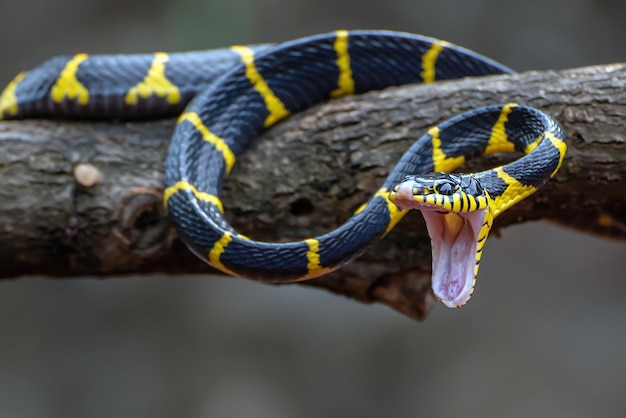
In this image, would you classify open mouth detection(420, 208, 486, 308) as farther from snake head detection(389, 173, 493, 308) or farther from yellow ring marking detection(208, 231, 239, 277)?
yellow ring marking detection(208, 231, 239, 277)

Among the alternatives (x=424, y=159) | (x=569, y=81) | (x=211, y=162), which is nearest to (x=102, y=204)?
(x=211, y=162)

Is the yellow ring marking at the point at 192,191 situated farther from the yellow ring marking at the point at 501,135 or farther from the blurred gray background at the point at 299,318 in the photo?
the blurred gray background at the point at 299,318

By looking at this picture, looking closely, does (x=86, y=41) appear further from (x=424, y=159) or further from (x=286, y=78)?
(x=424, y=159)

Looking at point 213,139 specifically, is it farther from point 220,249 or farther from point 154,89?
point 220,249

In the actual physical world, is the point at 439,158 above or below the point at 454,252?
above

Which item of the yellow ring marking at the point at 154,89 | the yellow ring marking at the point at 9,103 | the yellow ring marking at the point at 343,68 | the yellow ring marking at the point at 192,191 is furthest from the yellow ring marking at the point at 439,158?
the yellow ring marking at the point at 9,103

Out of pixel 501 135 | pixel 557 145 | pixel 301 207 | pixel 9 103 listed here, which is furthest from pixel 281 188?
pixel 9 103

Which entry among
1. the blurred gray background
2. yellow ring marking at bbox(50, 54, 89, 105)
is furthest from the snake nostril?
the blurred gray background
